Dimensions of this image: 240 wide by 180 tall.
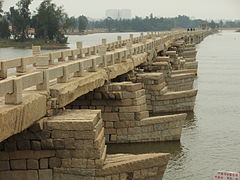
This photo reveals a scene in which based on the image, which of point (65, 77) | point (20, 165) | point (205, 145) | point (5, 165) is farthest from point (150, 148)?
point (5, 165)

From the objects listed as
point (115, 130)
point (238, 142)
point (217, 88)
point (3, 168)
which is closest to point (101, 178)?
point (3, 168)

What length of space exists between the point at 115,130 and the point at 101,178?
5830 millimetres

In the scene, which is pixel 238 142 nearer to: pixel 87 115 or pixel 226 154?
pixel 226 154

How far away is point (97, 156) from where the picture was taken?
1006cm

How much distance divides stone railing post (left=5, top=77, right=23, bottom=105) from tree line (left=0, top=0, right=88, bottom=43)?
274 feet

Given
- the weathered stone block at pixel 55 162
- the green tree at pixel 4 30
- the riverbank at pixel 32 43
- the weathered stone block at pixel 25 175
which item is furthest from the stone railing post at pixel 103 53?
the green tree at pixel 4 30

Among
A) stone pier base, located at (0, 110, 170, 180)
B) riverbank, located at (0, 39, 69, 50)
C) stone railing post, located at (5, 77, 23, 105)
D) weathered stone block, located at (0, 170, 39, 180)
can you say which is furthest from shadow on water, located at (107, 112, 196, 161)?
riverbank, located at (0, 39, 69, 50)

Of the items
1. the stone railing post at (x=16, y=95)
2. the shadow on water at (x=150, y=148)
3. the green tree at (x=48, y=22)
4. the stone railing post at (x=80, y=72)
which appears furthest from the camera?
the green tree at (x=48, y=22)

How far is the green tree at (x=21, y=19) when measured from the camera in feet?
311

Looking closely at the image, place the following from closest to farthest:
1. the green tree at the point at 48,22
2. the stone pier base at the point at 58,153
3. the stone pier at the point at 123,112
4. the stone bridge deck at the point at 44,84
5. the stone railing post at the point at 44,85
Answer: the stone bridge deck at the point at 44,84
the stone pier base at the point at 58,153
the stone railing post at the point at 44,85
the stone pier at the point at 123,112
the green tree at the point at 48,22

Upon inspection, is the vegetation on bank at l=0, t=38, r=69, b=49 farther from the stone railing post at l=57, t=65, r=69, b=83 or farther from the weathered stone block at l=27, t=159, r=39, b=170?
the weathered stone block at l=27, t=159, r=39, b=170

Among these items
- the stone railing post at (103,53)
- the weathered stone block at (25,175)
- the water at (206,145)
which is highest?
the stone railing post at (103,53)

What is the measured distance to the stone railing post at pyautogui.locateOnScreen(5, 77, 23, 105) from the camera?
8953mm

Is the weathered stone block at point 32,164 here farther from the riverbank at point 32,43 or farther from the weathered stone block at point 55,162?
the riverbank at point 32,43
